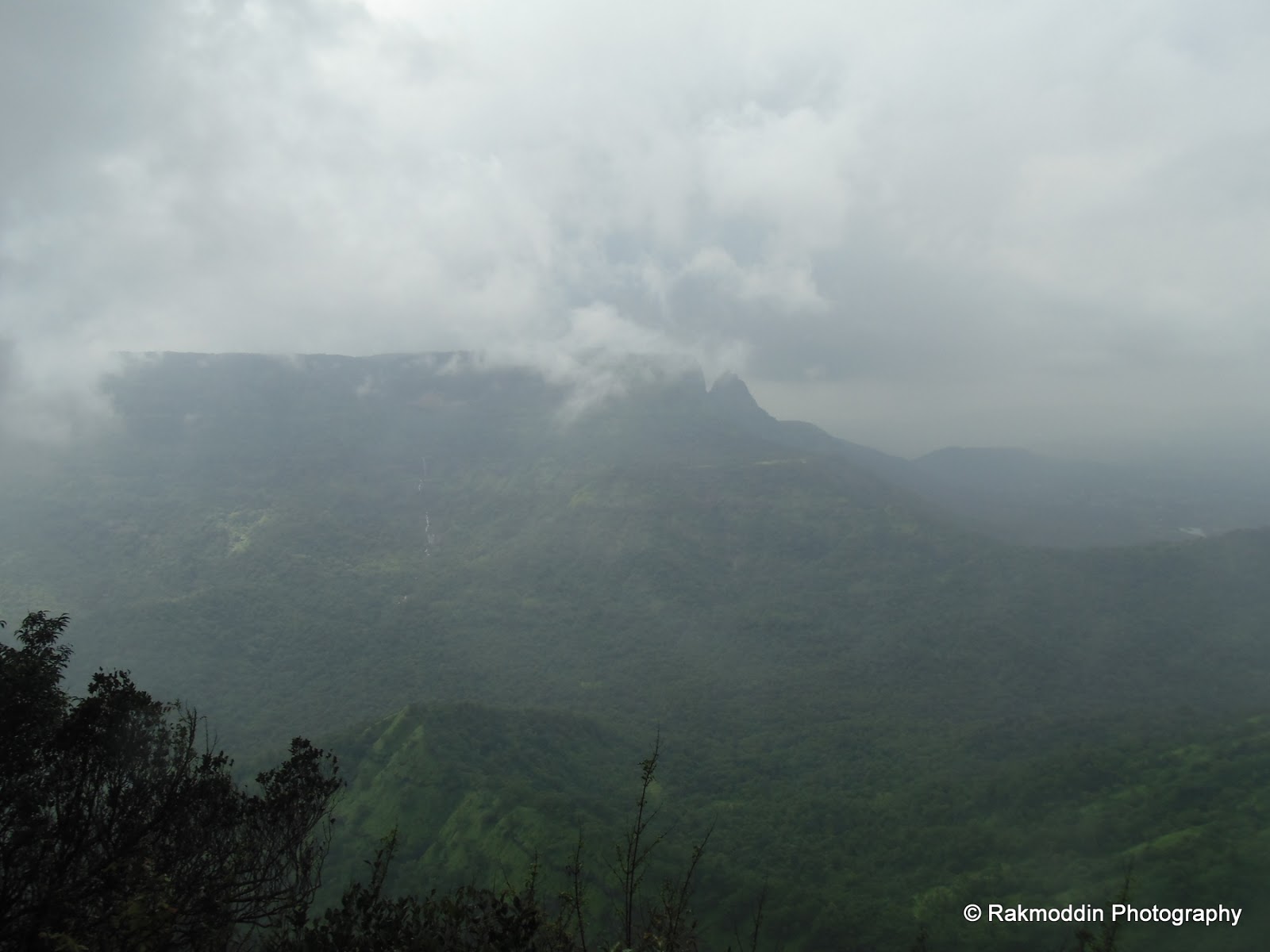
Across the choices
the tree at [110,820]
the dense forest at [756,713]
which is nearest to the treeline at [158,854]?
the tree at [110,820]

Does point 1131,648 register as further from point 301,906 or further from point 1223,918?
point 301,906

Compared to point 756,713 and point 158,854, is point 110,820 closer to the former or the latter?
point 158,854

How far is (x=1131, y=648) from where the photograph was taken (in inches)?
5851

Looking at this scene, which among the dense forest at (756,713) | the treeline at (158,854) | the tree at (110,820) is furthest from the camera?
the dense forest at (756,713)

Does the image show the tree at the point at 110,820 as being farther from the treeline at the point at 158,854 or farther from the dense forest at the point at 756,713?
the dense forest at the point at 756,713

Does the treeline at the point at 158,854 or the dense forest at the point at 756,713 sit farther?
the dense forest at the point at 756,713

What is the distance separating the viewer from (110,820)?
1727cm

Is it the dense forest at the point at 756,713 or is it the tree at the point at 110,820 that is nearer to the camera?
the tree at the point at 110,820

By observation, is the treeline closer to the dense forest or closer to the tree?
the tree

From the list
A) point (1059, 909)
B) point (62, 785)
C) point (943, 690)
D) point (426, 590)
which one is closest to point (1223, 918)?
point (1059, 909)

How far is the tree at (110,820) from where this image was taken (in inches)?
559

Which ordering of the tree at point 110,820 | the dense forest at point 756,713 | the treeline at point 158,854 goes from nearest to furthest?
the treeline at point 158,854, the tree at point 110,820, the dense forest at point 756,713

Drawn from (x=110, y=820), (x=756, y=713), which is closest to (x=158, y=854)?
(x=110, y=820)

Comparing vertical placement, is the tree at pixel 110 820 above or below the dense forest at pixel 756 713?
above
